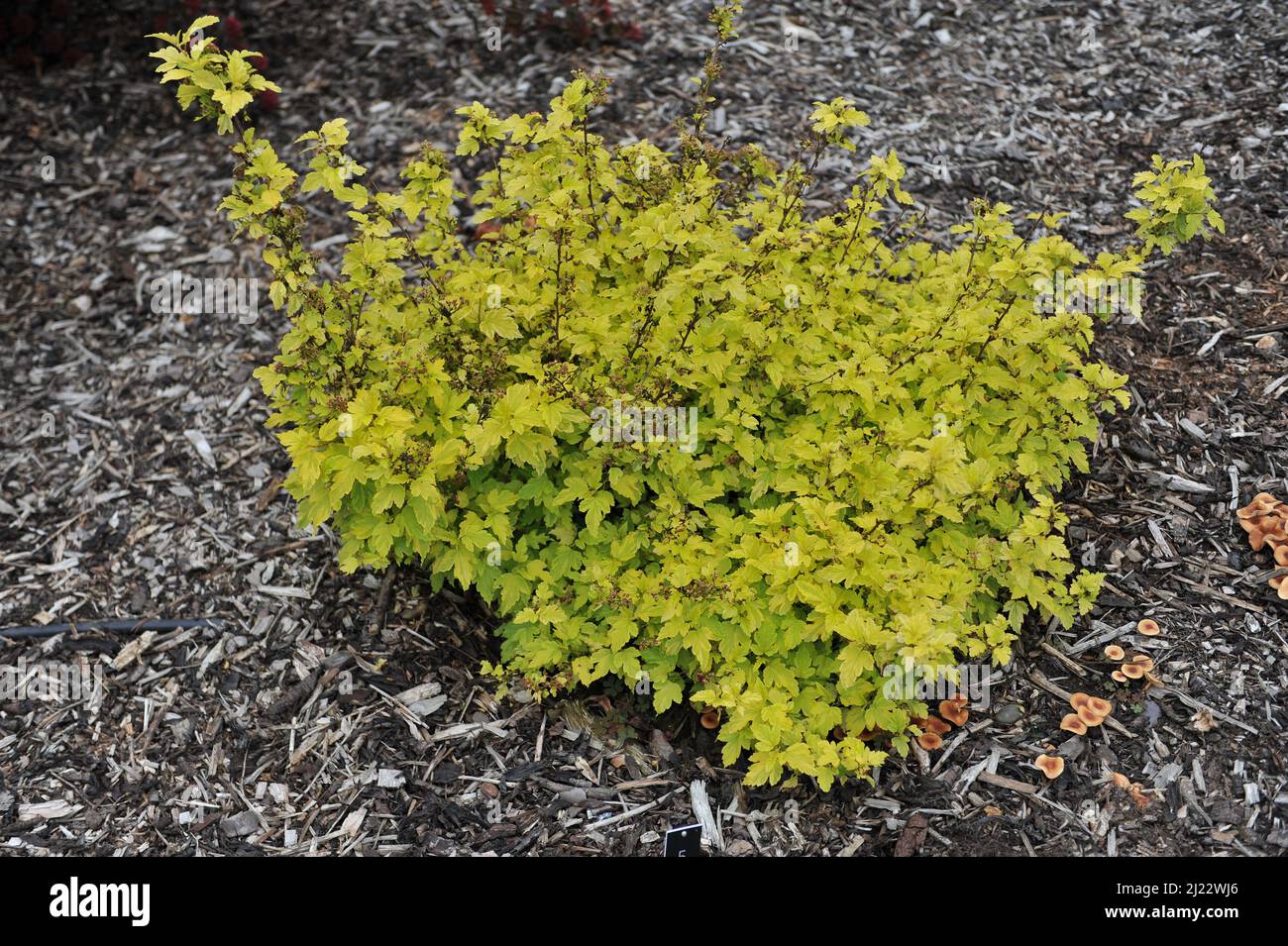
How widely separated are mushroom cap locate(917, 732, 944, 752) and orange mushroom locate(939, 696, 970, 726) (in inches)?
3.3

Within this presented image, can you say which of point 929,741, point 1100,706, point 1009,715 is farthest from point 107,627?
point 1100,706

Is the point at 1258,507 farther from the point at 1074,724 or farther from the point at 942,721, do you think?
the point at 942,721

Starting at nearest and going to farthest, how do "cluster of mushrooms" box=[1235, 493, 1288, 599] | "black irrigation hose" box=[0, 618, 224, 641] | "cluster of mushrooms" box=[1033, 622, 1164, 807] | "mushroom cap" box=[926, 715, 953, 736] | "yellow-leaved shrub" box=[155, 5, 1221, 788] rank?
"yellow-leaved shrub" box=[155, 5, 1221, 788] → "cluster of mushrooms" box=[1033, 622, 1164, 807] → "mushroom cap" box=[926, 715, 953, 736] → "cluster of mushrooms" box=[1235, 493, 1288, 599] → "black irrigation hose" box=[0, 618, 224, 641]

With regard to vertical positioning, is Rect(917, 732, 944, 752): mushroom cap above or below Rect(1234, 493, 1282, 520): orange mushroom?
below

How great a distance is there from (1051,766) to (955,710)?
37cm

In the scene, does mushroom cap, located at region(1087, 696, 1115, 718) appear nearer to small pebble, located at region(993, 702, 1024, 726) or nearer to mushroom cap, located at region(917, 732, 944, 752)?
small pebble, located at region(993, 702, 1024, 726)

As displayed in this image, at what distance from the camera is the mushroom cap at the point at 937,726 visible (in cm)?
369

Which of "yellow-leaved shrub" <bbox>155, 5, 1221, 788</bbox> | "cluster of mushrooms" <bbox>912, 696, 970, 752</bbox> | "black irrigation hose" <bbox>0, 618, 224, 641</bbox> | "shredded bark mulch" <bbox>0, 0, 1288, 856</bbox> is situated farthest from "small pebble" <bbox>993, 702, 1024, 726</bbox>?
"black irrigation hose" <bbox>0, 618, 224, 641</bbox>

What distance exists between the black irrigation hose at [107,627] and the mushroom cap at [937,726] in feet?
9.42

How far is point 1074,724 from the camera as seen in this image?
3.58 meters

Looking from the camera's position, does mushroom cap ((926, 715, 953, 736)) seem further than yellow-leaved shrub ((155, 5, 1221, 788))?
Yes

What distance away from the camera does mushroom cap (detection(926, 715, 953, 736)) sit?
3693 mm

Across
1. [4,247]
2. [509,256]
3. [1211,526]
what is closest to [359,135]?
[4,247]

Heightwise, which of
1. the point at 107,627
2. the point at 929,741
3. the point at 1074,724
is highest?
the point at 1074,724
